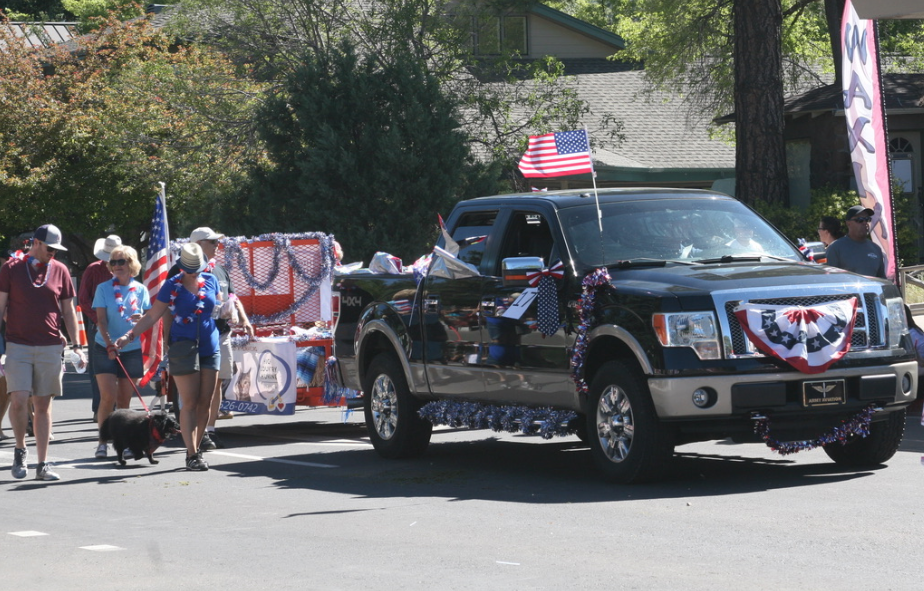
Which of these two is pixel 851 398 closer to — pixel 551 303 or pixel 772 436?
pixel 772 436

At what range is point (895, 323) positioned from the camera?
31.1 feet

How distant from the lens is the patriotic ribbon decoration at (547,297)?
972 centimetres

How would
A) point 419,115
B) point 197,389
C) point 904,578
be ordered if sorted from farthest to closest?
point 419,115
point 197,389
point 904,578

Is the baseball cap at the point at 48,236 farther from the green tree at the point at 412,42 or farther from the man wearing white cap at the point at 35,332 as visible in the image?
the green tree at the point at 412,42

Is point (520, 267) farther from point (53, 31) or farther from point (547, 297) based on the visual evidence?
point (53, 31)

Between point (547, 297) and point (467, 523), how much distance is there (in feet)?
7.00

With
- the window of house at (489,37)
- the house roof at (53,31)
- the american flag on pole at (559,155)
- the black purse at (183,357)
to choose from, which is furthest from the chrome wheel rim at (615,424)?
the house roof at (53,31)

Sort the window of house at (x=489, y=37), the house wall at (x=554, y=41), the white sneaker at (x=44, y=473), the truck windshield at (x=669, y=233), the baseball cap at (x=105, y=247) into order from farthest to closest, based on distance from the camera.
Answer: the house wall at (x=554, y=41) < the window of house at (x=489, y=37) < the baseball cap at (x=105, y=247) < the white sneaker at (x=44, y=473) < the truck windshield at (x=669, y=233)

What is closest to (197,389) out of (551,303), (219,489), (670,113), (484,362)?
(219,489)

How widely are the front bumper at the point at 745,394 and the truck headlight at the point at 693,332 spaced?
182 mm

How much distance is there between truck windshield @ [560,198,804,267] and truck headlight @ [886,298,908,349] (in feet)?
2.83

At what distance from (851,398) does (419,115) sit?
49.1ft

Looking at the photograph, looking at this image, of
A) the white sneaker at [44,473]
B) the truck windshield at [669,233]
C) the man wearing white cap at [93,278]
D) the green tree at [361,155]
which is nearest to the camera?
the truck windshield at [669,233]

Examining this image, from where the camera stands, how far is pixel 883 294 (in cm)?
943
